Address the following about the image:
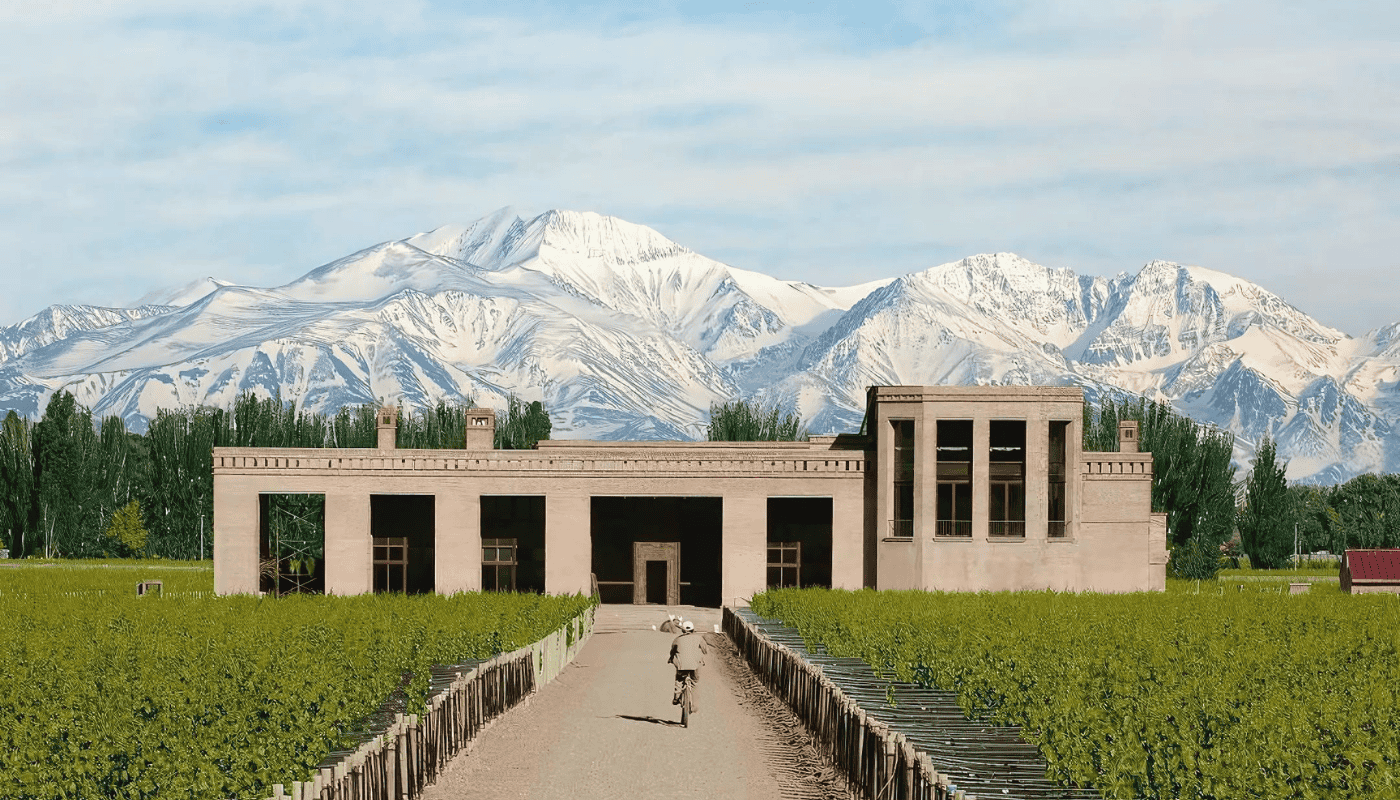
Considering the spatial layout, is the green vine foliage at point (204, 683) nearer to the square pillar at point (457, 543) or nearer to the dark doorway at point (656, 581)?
the square pillar at point (457, 543)

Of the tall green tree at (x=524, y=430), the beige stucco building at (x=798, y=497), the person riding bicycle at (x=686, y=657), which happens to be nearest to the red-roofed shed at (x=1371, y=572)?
the beige stucco building at (x=798, y=497)

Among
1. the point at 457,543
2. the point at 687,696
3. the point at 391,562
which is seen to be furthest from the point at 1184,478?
→ the point at 687,696

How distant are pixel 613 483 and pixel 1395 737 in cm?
5606

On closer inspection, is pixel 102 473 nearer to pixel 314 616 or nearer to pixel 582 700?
pixel 314 616

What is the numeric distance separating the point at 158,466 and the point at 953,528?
247ft

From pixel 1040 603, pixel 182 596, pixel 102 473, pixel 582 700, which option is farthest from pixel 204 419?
pixel 582 700

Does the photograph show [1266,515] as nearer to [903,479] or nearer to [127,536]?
[903,479]

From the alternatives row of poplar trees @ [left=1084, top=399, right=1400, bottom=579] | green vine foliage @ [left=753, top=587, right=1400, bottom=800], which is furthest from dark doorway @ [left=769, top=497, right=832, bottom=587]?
row of poplar trees @ [left=1084, top=399, right=1400, bottom=579]

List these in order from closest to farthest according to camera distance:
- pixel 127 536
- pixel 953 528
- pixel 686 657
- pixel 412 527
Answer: pixel 686 657 < pixel 953 528 < pixel 412 527 < pixel 127 536

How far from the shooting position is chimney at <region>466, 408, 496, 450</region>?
81.5 meters

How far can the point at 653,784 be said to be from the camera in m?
27.4

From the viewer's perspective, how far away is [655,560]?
3366 inches

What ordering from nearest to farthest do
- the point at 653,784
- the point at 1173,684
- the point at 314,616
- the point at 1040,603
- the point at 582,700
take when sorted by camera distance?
the point at 653,784 < the point at 1173,684 < the point at 582,700 < the point at 314,616 < the point at 1040,603

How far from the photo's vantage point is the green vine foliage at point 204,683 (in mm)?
21812
